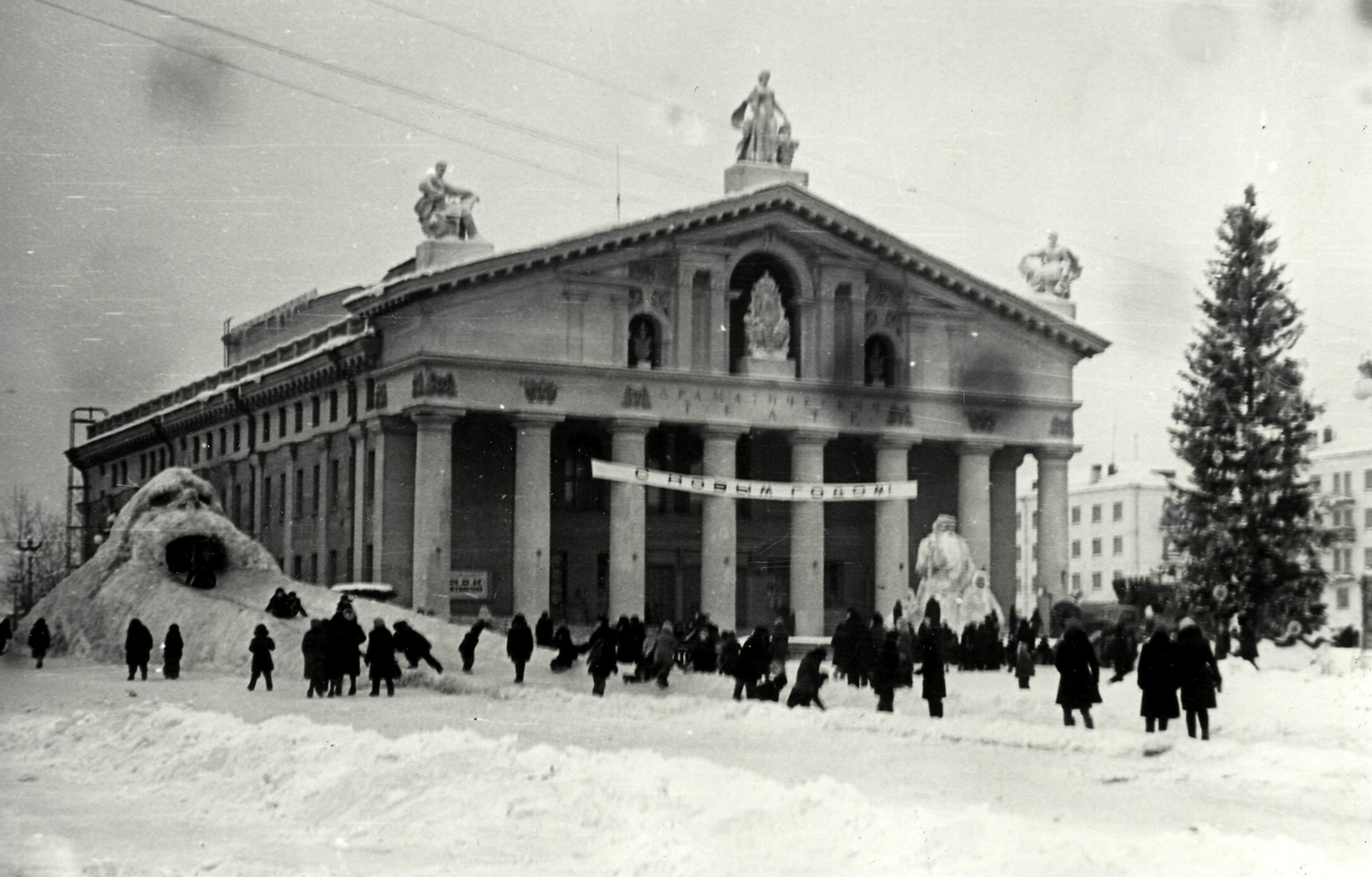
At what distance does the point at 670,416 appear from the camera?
56188 millimetres

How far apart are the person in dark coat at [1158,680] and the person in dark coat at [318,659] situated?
12.6 meters

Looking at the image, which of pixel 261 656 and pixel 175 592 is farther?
pixel 175 592

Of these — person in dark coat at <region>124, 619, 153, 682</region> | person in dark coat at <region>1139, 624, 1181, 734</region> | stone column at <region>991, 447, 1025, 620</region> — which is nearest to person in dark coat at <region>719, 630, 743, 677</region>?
person in dark coat at <region>124, 619, 153, 682</region>

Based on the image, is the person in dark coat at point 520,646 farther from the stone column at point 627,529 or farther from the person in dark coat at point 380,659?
the stone column at point 627,529

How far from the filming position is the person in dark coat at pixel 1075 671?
26.4 metres

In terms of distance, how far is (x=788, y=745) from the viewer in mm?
23578

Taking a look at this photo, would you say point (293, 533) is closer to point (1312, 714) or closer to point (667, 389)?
point (667, 389)

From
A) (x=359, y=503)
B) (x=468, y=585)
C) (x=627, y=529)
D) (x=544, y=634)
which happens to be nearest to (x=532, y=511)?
(x=468, y=585)

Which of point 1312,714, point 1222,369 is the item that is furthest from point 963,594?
point 1312,714

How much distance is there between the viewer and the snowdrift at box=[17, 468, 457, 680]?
37031 millimetres

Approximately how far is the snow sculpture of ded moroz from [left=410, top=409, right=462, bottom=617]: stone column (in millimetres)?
13595

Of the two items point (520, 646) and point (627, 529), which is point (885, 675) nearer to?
point (520, 646)

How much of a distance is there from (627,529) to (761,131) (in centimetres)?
1252

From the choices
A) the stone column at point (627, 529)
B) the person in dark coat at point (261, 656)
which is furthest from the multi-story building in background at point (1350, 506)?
the person in dark coat at point (261, 656)
